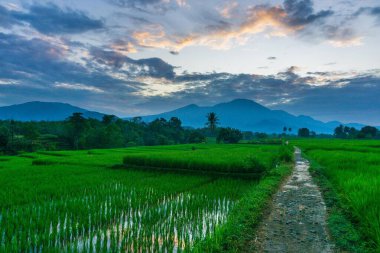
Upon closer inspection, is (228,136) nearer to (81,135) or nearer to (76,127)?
(81,135)

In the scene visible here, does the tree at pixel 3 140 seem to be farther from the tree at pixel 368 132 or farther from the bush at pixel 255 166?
the tree at pixel 368 132

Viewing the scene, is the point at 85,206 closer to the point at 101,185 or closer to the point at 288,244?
the point at 101,185

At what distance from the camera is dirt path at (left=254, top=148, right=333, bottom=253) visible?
545 cm

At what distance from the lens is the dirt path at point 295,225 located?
5.45m

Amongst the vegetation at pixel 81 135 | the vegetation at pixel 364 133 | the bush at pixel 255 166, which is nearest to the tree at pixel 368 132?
the vegetation at pixel 364 133

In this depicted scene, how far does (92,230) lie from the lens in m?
6.88

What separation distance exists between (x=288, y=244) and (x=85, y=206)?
635cm

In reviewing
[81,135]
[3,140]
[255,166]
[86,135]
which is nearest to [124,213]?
[255,166]

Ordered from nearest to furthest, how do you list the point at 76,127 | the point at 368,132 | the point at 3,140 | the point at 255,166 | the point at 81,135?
the point at 255,166, the point at 3,140, the point at 76,127, the point at 81,135, the point at 368,132

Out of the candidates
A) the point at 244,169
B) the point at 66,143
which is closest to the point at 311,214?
the point at 244,169

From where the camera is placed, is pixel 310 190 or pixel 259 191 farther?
pixel 310 190

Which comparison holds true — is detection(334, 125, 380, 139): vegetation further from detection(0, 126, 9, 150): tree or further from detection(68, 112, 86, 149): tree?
detection(0, 126, 9, 150): tree

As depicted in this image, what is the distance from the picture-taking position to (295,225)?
6695 mm

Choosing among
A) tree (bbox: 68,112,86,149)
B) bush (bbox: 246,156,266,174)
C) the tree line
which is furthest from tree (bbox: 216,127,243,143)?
bush (bbox: 246,156,266,174)
